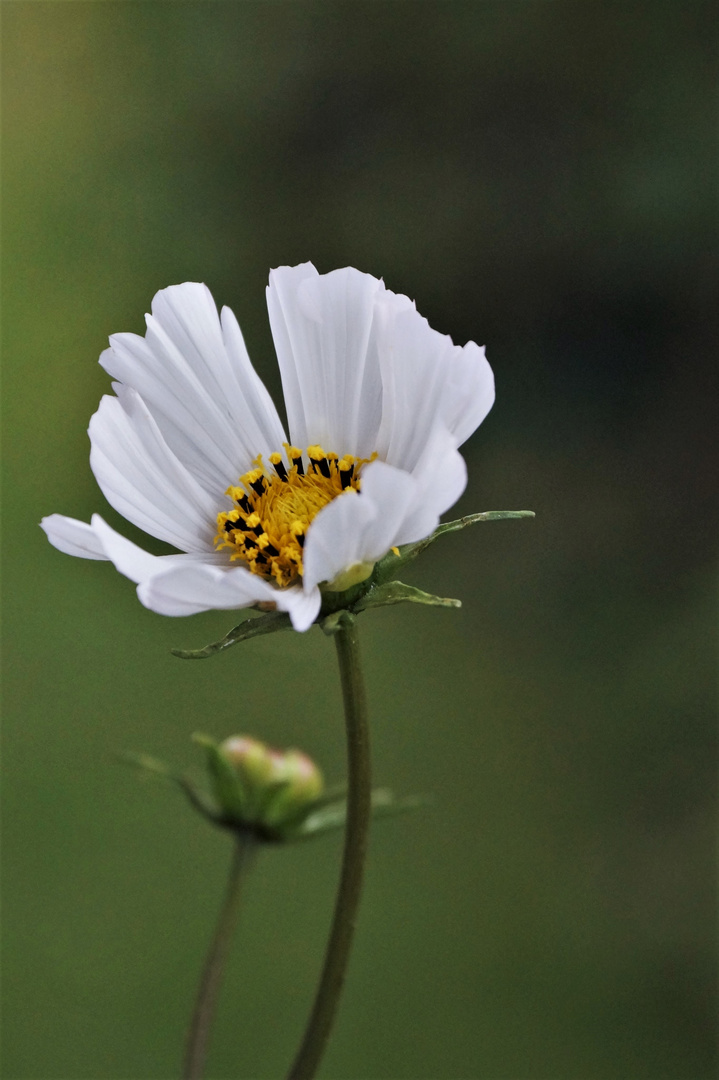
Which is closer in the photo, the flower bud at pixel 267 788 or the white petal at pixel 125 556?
the white petal at pixel 125 556

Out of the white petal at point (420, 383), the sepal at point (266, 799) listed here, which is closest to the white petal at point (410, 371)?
the white petal at point (420, 383)

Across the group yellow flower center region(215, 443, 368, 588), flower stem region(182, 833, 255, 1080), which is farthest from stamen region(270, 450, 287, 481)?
flower stem region(182, 833, 255, 1080)

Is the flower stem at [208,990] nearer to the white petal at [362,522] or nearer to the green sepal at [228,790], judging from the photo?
the green sepal at [228,790]

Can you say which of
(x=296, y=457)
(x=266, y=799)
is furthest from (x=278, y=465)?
(x=266, y=799)

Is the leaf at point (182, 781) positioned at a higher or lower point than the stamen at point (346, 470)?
lower

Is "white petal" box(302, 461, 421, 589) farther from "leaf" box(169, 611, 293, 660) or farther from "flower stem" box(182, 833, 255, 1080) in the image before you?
"flower stem" box(182, 833, 255, 1080)

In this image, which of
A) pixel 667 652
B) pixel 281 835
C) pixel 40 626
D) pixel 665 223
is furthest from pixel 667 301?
pixel 281 835
